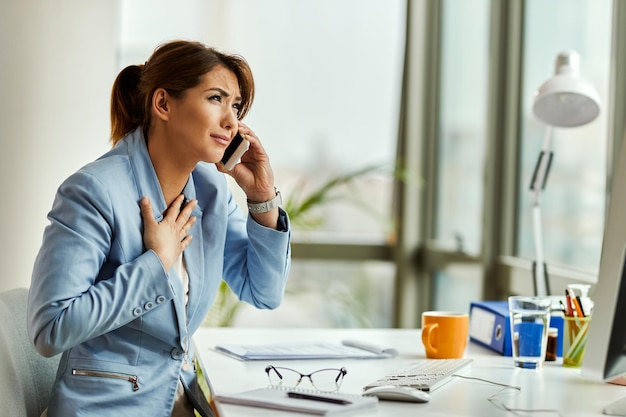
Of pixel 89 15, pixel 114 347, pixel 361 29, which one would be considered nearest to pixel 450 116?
pixel 361 29

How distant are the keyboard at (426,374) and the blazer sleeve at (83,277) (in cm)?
43

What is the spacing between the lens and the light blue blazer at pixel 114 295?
1376 millimetres

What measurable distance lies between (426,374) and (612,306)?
1.39 ft

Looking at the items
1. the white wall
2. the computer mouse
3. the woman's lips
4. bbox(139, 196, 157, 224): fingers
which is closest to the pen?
the computer mouse

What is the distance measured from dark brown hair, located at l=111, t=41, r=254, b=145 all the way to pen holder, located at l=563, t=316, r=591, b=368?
0.83 meters

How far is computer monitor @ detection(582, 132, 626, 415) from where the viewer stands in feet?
3.93

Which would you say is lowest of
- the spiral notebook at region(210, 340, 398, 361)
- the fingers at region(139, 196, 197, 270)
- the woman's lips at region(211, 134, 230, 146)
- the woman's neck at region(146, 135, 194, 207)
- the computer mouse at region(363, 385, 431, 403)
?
the spiral notebook at region(210, 340, 398, 361)

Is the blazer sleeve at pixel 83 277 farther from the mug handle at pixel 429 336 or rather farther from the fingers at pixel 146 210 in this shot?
the mug handle at pixel 429 336

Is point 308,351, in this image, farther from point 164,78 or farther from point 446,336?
point 164,78

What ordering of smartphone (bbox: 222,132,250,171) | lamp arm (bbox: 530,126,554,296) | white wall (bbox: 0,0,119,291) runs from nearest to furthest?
smartphone (bbox: 222,132,250,171) < white wall (bbox: 0,0,119,291) < lamp arm (bbox: 530,126,554,296)

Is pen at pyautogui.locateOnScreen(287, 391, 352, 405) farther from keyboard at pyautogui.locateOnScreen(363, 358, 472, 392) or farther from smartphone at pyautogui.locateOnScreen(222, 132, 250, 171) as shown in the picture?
smartphone at pyautogui.locateOnScreen(222, 132, 250, 171)

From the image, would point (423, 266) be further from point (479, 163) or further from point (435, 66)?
point (435, 66)

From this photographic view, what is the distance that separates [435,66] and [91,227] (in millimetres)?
2922

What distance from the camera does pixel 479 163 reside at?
3.53m
